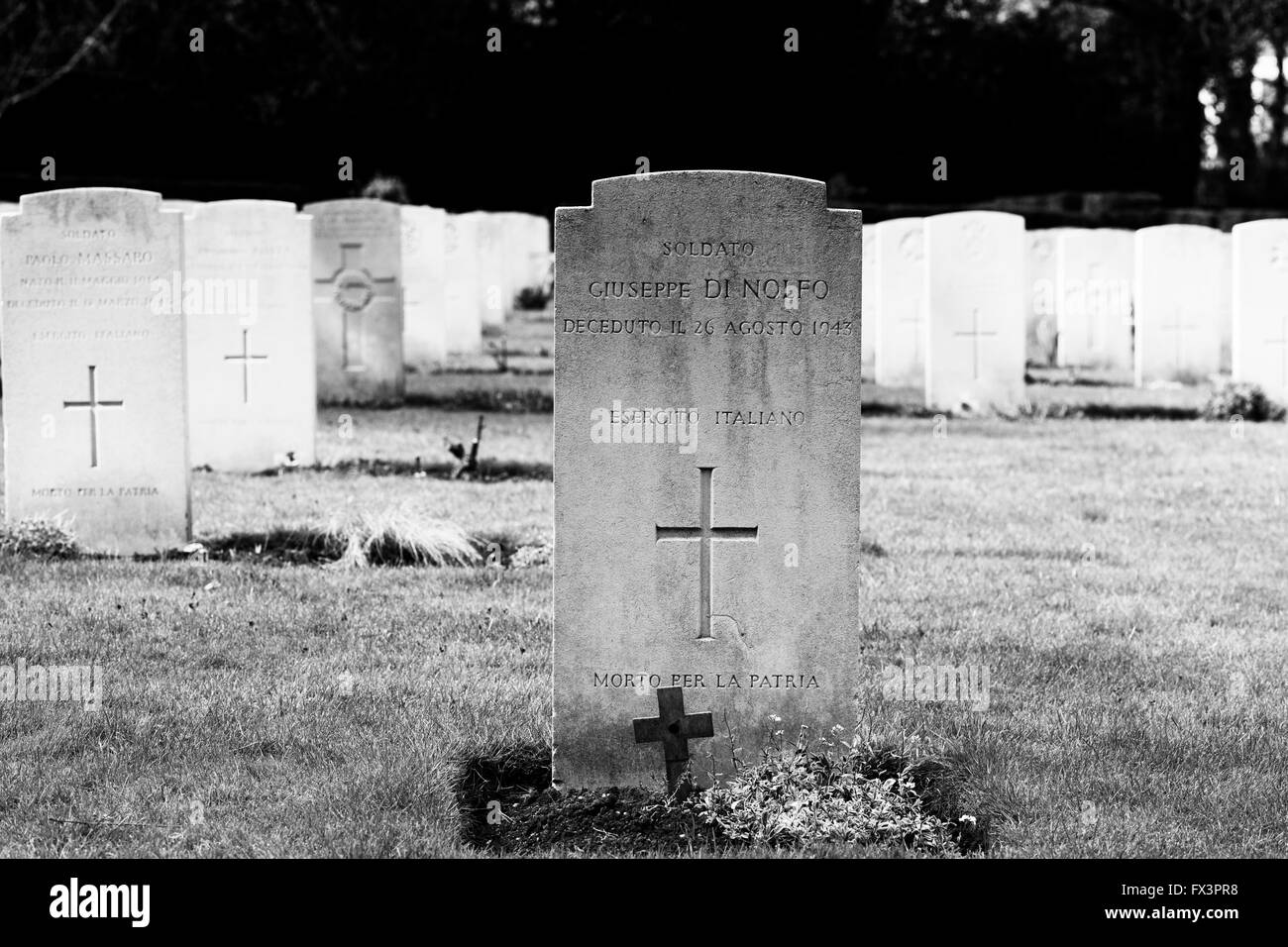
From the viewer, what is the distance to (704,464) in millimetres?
4977

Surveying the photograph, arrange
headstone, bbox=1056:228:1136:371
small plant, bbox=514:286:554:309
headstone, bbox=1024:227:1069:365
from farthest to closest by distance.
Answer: small plant, bbox=514:286:554:309
headstone, bbox=1024:227:1069:365
headstone, bbox=1056:228:1136:371

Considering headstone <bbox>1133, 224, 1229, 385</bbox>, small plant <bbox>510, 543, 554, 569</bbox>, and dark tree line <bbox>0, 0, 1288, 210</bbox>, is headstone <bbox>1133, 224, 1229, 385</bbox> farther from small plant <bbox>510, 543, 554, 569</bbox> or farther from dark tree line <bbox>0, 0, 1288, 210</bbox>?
dark tree line <bbox>0, 0, 1288, 210</bbox>

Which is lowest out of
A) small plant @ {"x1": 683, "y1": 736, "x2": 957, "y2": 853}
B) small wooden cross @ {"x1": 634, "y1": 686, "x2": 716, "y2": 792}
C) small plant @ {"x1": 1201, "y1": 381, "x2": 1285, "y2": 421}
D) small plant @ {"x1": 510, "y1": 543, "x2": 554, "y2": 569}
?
small plant @ {"x1": 683, "y1": 736, "x2": 957, "y2": 853}

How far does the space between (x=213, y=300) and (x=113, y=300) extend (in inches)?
118

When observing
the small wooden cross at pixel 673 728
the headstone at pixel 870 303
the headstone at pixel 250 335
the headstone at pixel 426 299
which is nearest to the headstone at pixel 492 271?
the headstone at pixel 426 299

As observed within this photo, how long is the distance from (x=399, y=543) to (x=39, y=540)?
1739 mm

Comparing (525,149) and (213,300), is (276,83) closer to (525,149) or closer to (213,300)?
(525,149)

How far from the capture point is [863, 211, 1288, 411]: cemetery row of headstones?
49.4ft

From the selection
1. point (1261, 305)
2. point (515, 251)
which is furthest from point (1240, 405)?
point (515, 251)

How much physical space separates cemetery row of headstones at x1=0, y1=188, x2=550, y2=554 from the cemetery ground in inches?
22.1

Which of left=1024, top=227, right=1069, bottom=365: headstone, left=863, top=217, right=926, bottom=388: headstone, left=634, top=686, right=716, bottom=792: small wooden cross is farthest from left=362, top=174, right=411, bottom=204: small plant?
left=634, top=686, right=716, bottom=792: small wooden cross

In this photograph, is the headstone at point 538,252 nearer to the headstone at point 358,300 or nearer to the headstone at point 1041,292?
the headstone at point 1041,292

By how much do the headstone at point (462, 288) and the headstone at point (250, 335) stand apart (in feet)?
27.2

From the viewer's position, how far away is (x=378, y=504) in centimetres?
995
